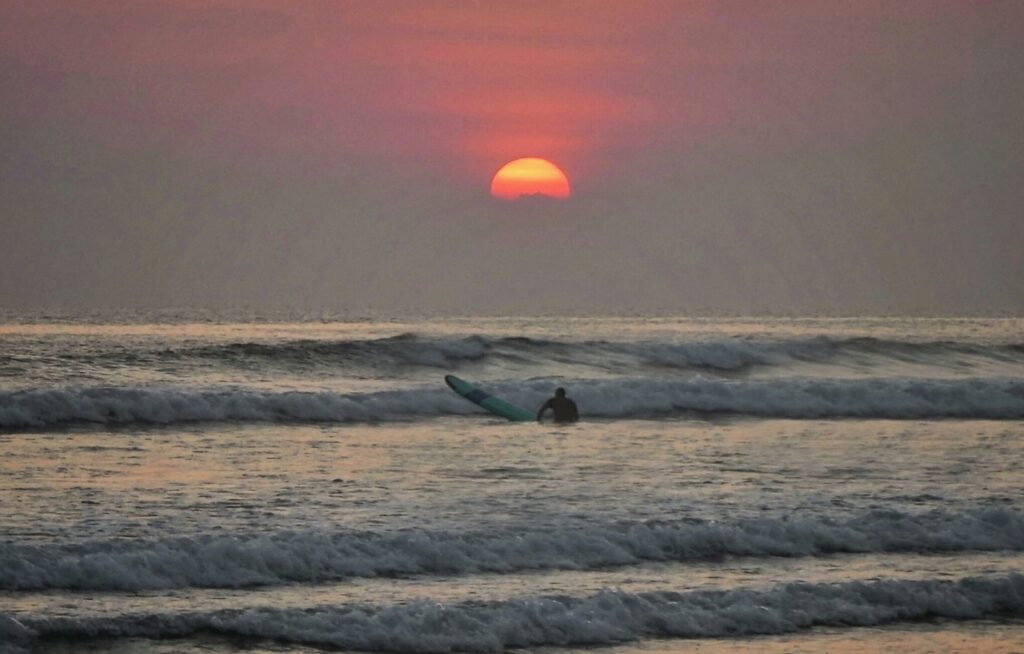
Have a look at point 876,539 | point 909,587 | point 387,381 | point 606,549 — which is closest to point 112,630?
point 606,549

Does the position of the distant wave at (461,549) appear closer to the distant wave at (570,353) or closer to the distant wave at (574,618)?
the distant wave at (574,618)

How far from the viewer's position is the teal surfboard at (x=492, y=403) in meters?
28.8

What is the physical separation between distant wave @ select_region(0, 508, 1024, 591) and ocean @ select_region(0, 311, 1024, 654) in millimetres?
31

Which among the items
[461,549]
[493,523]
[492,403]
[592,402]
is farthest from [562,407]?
[461,549]

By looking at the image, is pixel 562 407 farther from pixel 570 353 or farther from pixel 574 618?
pixel 570 353

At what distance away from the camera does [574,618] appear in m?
11.6

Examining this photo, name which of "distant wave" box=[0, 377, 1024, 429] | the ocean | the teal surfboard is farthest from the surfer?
"distant wave" box=[0, 377, 1024, 429]

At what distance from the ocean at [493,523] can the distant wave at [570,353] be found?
7.33 meters

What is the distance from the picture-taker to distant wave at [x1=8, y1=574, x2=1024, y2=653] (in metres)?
11.2

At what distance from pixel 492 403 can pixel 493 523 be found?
49.9 ft

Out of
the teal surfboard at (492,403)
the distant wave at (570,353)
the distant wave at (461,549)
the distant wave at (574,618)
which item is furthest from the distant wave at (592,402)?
the distant wave at (574,618)

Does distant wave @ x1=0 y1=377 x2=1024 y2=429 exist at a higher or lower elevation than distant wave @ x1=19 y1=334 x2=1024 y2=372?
lower

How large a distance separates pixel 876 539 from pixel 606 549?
3.22m

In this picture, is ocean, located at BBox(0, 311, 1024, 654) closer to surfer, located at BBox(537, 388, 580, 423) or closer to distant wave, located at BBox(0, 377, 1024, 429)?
distant wave, located at BBox(0, 377, 1024, 429)
